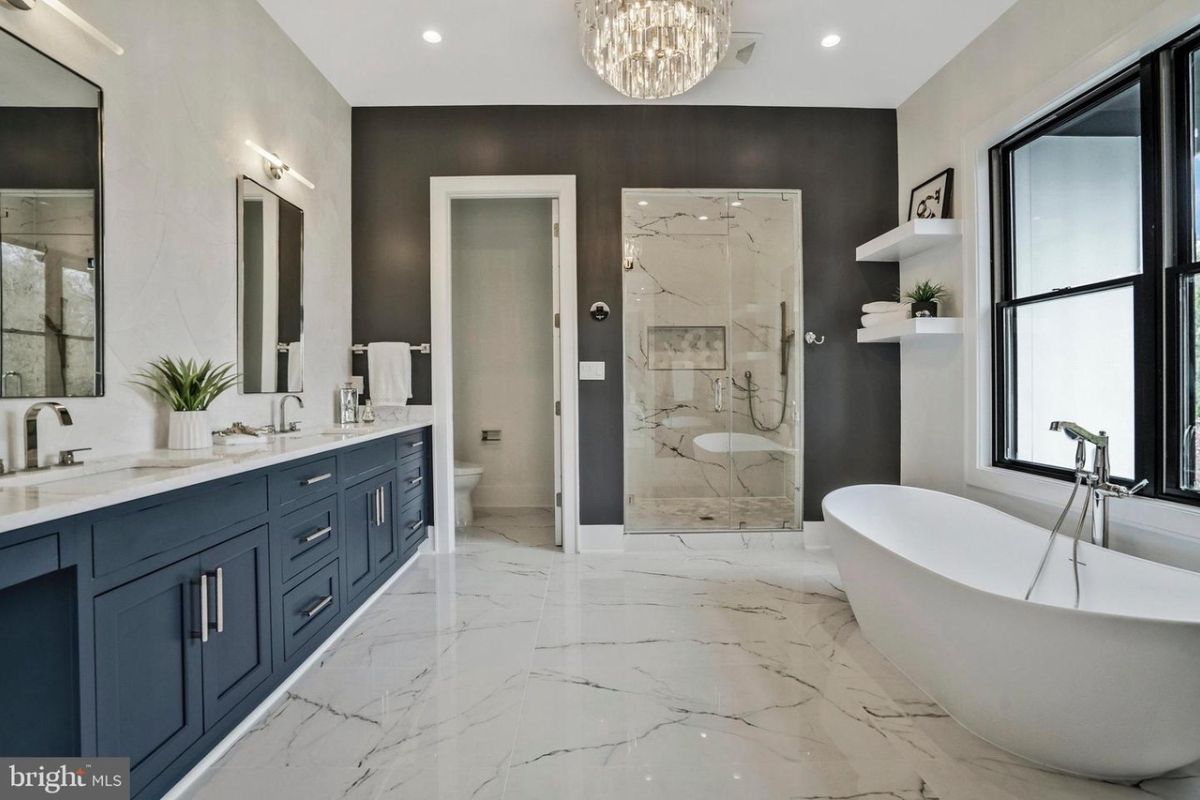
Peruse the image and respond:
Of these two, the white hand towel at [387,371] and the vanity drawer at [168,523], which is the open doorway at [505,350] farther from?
the vanity drawer at [168,523]

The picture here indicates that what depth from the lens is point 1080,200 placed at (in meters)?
2.38

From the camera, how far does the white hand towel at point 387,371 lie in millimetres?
3381

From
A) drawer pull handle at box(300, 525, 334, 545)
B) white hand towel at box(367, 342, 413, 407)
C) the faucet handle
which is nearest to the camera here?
the faucet handle

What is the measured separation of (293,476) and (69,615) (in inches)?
32.6

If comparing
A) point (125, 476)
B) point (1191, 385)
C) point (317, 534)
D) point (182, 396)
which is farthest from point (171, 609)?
point (1191, 385)

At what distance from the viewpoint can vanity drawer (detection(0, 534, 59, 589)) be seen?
97cm

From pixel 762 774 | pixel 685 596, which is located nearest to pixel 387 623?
pixel 685 596

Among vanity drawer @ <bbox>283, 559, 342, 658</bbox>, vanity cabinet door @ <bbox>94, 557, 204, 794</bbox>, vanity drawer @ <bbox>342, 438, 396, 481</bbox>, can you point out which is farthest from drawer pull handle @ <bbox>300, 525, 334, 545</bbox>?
vanity cabinet door @ <bbox>94, 557, 204, 794</bbox>

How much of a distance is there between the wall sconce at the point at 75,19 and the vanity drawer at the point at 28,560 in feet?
4.74

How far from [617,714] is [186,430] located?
1.74 metres

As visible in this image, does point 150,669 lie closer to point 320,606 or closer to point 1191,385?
point 320,606

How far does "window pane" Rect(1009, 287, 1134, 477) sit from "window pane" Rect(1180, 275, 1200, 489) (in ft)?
0.61

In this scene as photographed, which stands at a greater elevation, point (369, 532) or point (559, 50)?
point (559, 50)

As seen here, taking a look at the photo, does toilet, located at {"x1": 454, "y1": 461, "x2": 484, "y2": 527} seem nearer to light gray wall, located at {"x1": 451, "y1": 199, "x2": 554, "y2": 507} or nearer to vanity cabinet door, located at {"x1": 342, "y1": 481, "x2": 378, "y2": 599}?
light gray wall, located at {"x1": 451, "y1": 199, "x2": 554, "y2": 507}
